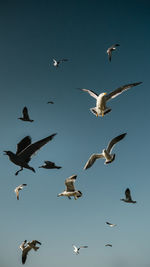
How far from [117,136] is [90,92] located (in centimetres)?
267

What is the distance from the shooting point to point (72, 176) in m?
13.7

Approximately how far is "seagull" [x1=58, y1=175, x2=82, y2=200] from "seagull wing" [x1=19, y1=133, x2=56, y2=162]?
4091mm

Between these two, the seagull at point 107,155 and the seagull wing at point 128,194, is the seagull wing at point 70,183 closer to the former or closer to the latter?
the seagull at point 107,155

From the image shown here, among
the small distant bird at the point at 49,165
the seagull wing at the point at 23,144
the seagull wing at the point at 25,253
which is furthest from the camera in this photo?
the seagull wing at the point at 25,253

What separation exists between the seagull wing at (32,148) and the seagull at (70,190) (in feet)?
13.4

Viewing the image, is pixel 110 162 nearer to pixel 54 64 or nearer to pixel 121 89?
pixel 121 89

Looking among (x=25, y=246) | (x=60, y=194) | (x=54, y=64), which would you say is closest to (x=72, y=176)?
(x=60, y=194)

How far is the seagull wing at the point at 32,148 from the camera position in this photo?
8.93 metres

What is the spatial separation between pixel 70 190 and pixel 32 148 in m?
5.24

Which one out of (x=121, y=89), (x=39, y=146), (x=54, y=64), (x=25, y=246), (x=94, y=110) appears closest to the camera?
(x=39, y=146)

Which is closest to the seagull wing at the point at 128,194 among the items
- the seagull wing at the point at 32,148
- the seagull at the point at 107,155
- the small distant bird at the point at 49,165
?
the seagull at the point at 107,155

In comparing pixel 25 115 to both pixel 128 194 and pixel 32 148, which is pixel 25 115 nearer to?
pixel 32 148

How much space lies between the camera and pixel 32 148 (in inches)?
374

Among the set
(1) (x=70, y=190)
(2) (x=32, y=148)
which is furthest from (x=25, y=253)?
(2) (x=32, y=148)
